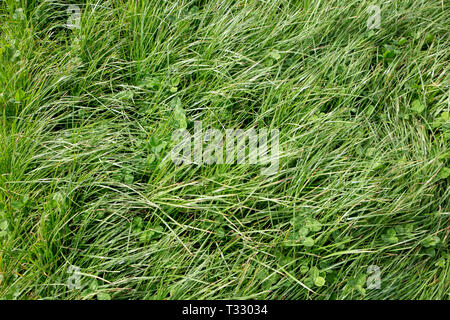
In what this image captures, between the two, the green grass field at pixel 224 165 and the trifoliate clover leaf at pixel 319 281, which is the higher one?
the green grass field at pixel 224 165

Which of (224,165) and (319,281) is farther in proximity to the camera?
(224,165)

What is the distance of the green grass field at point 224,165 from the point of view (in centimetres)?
194

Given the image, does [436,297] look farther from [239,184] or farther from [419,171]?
[239,184]

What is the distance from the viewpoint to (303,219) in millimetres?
2025

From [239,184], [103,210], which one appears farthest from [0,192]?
[239,184]

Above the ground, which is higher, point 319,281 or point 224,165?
point 224,165

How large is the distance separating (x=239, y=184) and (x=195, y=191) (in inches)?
9.1

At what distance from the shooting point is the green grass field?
194 cm

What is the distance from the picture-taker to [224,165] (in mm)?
2139

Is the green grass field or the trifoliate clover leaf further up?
the green grass field

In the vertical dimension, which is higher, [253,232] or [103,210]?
[103,210]
